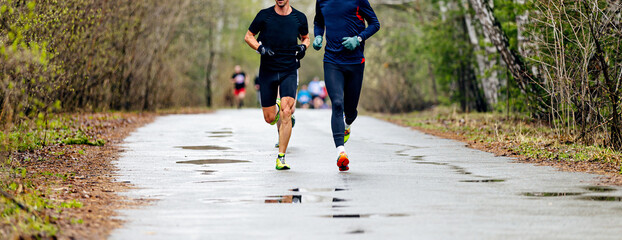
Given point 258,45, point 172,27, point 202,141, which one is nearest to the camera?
point 258,45

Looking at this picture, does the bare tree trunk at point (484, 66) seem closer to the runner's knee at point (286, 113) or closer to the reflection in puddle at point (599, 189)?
the runner's knee at point (286, 113)

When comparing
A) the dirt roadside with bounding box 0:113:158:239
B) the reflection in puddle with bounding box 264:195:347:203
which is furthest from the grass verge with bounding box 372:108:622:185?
the dirt roadside with bounding box 0:113:158:239

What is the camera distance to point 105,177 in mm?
10234

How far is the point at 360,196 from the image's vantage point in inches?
331

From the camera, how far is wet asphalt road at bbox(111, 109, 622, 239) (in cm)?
661

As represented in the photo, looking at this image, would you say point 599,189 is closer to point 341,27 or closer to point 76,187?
point 341,27

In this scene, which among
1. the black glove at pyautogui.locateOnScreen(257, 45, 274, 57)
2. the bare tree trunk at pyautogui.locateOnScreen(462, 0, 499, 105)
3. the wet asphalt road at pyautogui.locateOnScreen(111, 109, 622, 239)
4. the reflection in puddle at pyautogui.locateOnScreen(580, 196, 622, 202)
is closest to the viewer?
the wet asphalt road at pyautogui.locateOnScreen(111, 109, 622, 239)

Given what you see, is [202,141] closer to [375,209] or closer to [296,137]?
[296,137]

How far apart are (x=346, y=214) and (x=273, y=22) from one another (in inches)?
168

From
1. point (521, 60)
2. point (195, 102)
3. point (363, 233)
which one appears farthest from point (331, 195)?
point (195, 102)

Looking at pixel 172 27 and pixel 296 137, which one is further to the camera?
pixel 172 27

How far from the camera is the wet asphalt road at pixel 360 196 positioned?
6.61 meters

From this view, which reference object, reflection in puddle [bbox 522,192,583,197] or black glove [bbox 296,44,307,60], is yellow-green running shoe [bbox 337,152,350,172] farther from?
reflection in puddle [bbox 522,192,583,197]

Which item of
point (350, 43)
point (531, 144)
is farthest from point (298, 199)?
point (531, 144)
